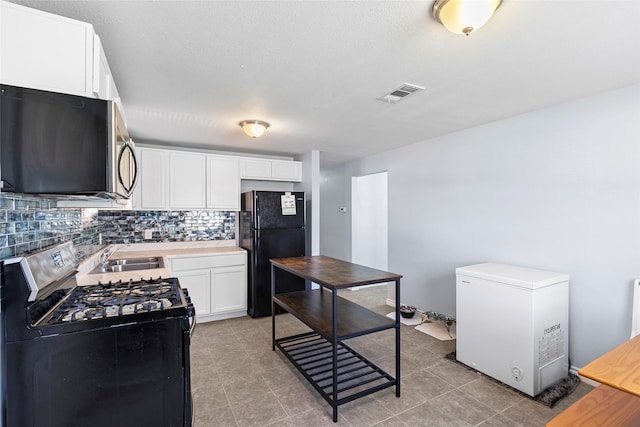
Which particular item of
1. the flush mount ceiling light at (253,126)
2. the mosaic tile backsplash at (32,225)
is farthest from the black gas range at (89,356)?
the flush mount ceiling light at (253,126)

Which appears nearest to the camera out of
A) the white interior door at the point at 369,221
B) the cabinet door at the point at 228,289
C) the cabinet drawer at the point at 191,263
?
the cabinet drawer at the point at 191,263

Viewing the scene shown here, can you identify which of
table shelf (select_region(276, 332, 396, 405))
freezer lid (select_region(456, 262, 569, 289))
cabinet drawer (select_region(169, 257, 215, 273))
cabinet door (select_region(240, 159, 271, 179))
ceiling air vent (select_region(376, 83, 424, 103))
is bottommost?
table shelf (select_region(276, 332, 396, 405))

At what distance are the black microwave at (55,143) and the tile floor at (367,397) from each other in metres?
1.70

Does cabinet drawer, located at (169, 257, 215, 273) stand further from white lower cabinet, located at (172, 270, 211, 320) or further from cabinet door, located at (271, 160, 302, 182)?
cabinet door, located at (271, 160, 302, 182)

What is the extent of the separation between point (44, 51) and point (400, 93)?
81.5 inches

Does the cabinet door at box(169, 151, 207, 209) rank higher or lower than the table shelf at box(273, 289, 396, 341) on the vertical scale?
higher

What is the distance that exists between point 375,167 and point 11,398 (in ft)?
14.2

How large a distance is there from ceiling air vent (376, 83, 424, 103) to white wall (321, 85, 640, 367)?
1.30m

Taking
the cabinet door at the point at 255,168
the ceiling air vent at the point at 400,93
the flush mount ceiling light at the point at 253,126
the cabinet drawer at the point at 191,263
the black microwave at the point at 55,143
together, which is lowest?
the cabinet drawer at the point at 191,263

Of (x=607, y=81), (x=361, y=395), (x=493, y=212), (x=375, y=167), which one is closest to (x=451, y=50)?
(x=607, y=81)

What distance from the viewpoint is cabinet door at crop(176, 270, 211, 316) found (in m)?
3.59

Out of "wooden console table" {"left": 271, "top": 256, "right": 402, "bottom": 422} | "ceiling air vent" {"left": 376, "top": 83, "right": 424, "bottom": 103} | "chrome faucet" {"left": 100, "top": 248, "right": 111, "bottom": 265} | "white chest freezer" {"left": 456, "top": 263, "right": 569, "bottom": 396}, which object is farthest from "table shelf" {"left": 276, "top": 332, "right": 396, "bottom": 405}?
"ceiling air vent" {"left": 376, "top": 83, "right": 424, "bottom": 103}

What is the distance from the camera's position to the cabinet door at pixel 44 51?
1.20 m

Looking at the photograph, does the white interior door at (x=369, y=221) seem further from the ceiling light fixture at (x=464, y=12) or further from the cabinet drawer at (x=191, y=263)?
the ceiling light fixture at (x=464, y=12)
